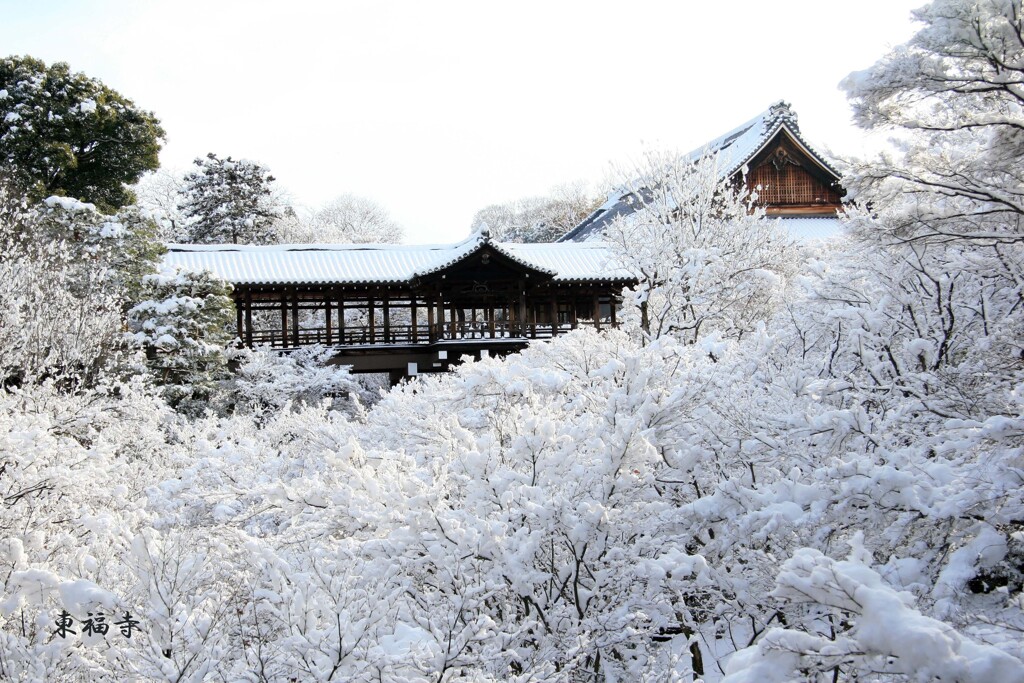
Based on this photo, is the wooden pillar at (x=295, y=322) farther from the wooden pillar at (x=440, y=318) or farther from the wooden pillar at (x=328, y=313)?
the wooden pillar at (x=440, y=318)

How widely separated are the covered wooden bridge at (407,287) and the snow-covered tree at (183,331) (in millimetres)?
2832

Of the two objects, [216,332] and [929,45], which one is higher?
[929,45]

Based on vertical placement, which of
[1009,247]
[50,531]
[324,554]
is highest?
[1009,247]

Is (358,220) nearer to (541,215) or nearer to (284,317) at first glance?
(541,215)

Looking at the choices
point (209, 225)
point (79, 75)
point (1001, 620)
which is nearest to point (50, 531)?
point (1001, 620)

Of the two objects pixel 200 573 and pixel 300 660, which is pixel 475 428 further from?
pixel 300 660

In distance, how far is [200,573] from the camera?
5020mm

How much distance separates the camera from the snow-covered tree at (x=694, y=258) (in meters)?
14.3

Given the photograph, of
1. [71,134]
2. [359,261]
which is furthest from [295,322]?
[71,134]

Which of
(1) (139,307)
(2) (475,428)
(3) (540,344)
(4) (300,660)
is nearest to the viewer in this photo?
(4) (300,660)

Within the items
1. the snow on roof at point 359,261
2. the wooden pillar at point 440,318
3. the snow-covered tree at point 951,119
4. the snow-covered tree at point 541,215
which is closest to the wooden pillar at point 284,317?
the snow on roof at point 359,261

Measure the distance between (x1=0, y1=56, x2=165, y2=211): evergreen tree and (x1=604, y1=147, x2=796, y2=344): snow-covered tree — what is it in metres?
17.6

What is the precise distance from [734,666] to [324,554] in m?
3.12

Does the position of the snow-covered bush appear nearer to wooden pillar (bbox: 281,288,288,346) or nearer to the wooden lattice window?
wooden pillar (bbox: 281,288,288,346)
